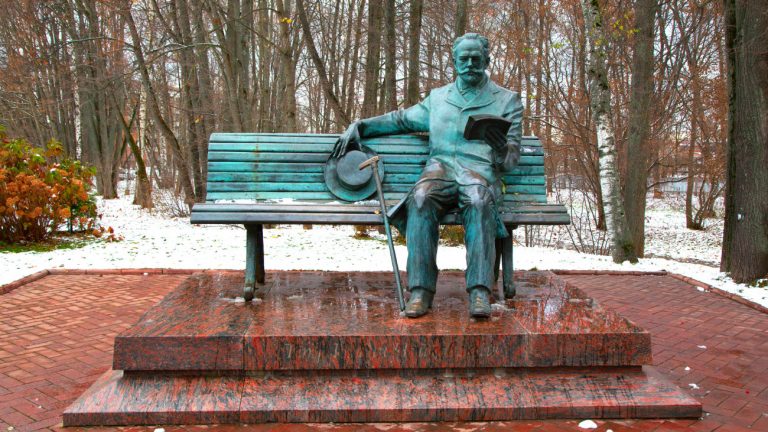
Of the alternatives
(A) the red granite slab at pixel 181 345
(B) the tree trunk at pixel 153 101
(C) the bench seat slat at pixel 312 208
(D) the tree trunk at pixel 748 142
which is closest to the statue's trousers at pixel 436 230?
(C) the bench seat slat at pixel 312 208

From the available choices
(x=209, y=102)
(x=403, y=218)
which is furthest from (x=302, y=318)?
(x=209, y=102)

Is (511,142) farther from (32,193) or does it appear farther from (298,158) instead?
(32,193)

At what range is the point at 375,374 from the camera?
3.37 metres

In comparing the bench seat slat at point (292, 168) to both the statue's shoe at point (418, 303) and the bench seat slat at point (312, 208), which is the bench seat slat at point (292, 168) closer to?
the bench seat slat at point (312, 208)

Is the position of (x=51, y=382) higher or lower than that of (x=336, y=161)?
lower

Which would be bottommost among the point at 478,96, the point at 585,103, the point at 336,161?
the point at 336,161

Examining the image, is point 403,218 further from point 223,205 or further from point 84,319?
point 84,319

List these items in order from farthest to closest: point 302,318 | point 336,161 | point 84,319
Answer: point 84,319
point 336,161
point 302,318

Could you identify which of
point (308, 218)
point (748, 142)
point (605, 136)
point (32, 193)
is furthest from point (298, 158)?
point (32, 193)

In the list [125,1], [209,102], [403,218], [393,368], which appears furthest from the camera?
[209,102]

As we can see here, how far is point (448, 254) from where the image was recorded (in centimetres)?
924

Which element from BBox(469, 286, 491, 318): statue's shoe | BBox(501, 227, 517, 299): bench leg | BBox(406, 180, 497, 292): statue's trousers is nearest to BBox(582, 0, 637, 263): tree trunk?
BBox(501, 227, 517, 299): bench leg

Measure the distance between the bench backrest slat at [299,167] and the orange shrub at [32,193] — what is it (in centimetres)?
609

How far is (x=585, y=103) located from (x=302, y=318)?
38.7ft
